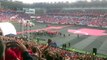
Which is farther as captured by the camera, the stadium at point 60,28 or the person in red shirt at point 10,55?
the stadium at point 60,28

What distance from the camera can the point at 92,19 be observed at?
244 feet

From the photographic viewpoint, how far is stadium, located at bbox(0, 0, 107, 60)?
1600cm

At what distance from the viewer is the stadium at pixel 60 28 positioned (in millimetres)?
16000

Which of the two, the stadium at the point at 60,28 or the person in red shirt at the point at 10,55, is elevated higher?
the person in red shirt at the point at 10,55

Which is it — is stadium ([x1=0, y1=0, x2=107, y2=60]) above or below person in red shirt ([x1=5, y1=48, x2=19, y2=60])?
below

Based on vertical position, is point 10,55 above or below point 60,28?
above

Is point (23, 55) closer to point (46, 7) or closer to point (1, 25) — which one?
point (1, 25)

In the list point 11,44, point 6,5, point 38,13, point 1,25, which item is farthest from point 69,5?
point 11,44

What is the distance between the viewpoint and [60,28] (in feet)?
189

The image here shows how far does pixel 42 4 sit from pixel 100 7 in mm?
34358

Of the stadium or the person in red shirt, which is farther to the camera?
the stadium

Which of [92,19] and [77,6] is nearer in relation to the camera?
[92,19]

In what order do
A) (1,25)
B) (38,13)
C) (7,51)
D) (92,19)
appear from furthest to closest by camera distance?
1. (38,13)
2. (92,19)
3. (1,25)
4. (7,51)

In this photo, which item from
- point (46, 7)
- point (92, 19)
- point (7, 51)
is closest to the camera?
point (7, 51)
